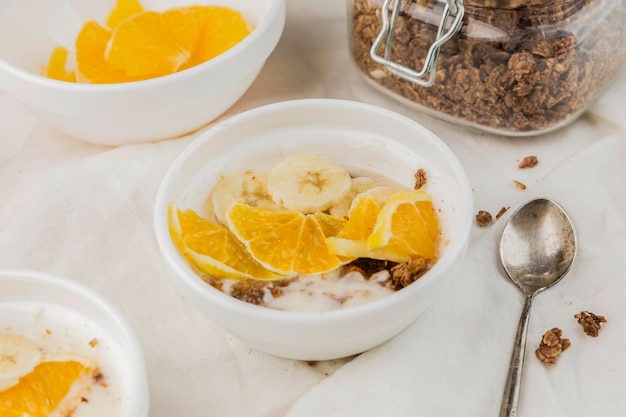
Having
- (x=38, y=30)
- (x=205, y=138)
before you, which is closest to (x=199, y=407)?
(x=205, y=138)

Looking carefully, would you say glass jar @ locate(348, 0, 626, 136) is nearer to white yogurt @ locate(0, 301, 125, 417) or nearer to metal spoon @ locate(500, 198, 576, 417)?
metal spoon @ locate(500, 198, 576, 417)

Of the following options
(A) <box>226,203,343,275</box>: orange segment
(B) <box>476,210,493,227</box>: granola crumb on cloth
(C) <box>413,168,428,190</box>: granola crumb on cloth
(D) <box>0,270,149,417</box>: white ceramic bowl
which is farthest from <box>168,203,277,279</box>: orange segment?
(B) <box>476,210,493,227</box>: granola crumb on cloth

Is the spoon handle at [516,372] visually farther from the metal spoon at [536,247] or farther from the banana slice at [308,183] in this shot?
the banana slice at [308,183]

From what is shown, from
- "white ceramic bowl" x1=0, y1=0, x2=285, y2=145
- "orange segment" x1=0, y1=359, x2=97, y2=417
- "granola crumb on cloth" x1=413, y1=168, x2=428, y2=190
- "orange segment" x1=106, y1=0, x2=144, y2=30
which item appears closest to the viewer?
"orange segment" x1=0, y1=359, x2=97, y2=417

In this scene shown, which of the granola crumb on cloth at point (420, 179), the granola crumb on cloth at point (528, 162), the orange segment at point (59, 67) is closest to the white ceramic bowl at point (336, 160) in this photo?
the granola crumb on cloth at point (420, 179)

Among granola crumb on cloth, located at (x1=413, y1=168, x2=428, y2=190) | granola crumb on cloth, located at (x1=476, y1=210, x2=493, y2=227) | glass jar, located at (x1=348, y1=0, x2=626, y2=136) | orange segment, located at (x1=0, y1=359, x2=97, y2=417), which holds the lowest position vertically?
granola crumb on cloth, located at (x1=476, y1=210, x2=493, y2=227)

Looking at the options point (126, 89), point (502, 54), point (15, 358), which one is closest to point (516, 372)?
point (502, 54)
